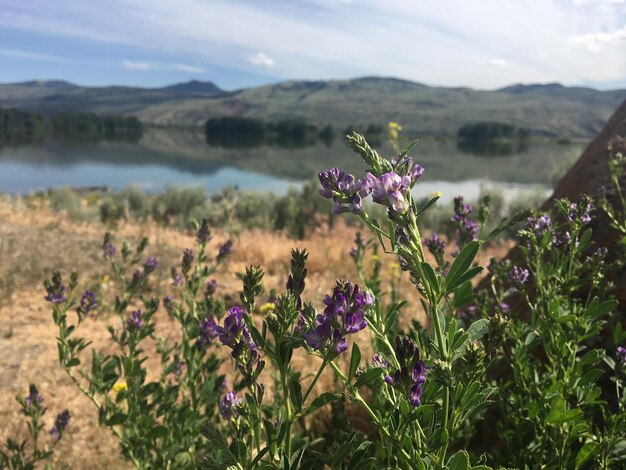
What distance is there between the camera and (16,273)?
21.7 feet

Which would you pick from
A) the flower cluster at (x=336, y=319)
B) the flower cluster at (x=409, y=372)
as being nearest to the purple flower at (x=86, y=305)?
the flower cluster at (x=336, y=319)

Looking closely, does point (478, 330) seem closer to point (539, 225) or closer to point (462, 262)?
point (462, 262)

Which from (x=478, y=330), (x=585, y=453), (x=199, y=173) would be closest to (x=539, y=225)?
(x=585, y=453)

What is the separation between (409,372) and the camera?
1114 mm

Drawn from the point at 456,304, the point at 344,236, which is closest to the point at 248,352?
the point at 456,304

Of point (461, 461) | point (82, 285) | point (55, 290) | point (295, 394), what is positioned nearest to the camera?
point (461, 461)

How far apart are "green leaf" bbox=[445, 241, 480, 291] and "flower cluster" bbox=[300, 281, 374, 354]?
0.72ft

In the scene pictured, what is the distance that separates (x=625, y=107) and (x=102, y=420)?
4.66 meters

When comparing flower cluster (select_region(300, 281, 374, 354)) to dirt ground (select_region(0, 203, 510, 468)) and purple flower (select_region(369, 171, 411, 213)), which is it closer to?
purple flower (select_region(369, 171, 411, 213))

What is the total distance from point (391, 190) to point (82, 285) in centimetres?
646

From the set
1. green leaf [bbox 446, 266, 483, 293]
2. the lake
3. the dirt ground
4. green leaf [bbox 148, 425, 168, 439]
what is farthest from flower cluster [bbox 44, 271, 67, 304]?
the lake

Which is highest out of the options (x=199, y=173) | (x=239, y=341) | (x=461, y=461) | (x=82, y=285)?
(x=239, y=341)

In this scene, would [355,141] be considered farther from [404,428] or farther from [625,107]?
[625,107]

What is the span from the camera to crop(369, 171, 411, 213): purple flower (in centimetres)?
112
